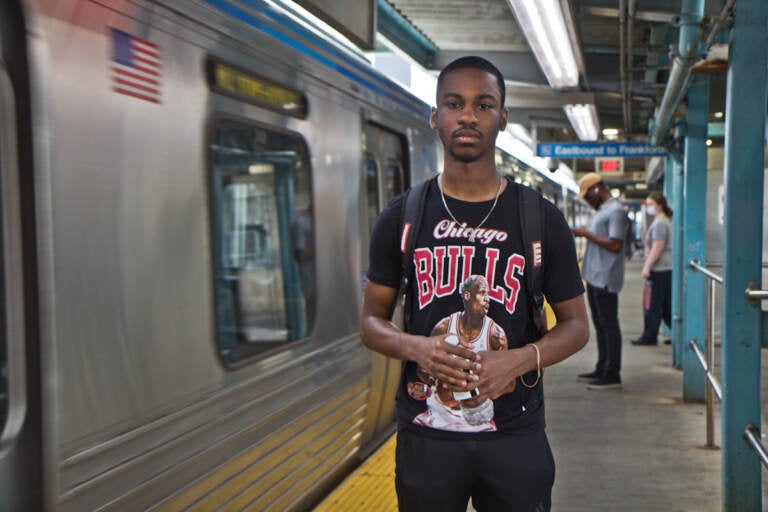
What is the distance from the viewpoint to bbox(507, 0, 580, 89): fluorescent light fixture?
6039 mm

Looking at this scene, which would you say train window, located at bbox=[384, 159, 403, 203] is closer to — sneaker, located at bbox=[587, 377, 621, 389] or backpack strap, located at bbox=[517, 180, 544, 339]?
sneaker, located at bbox=[587, 377, 621, 389]

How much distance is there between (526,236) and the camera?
2033 mm

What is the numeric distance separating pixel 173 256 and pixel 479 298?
116 centimetres

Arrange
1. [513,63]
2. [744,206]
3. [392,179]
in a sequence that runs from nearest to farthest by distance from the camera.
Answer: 1. [744,206]
2. [392,179]
3. [513,63]

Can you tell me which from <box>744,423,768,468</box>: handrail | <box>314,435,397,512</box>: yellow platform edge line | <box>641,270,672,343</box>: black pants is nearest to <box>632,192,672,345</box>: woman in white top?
<box>641,270,672,343</box>: black pants

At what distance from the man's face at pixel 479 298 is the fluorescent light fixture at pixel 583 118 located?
35.6 ft

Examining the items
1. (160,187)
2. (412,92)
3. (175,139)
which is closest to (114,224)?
(160,187)

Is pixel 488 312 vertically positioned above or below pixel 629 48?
below

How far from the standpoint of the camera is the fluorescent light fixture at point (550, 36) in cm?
604

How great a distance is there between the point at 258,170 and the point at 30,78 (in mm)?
1469

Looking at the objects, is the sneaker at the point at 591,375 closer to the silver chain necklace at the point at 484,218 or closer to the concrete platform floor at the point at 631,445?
the concrete platform floor at the point at 631,445

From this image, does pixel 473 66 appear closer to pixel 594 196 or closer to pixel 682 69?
pixel 682 69

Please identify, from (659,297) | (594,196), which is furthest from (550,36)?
(659,297)

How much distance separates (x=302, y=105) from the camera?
3.96 metres
